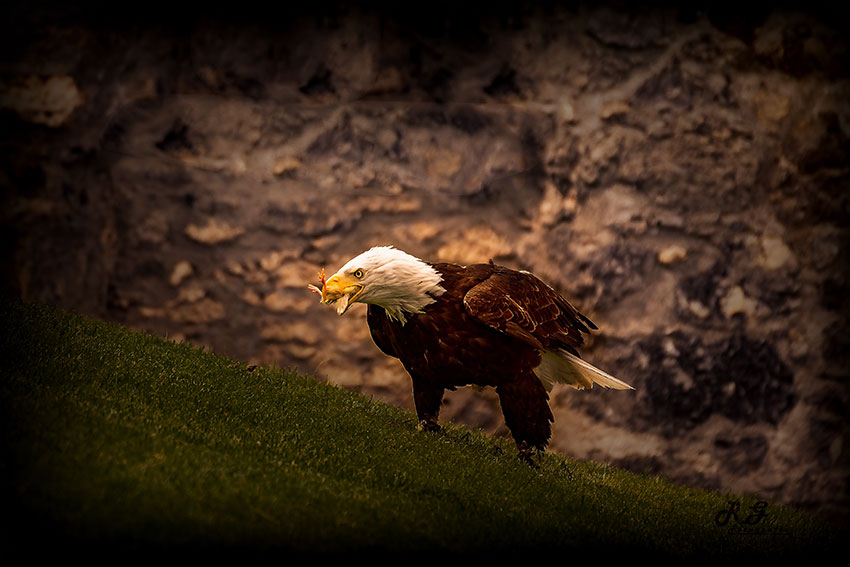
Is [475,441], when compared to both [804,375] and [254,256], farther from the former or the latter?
[804,375]

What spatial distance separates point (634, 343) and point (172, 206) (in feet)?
9.86

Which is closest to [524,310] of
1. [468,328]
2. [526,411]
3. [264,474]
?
[468,328]

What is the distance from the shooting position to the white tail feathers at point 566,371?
398 centimetres

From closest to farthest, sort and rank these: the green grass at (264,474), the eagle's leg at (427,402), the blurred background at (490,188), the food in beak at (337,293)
→ the green grass at (264,474)
the food in beak at (337,293)
the eagle's leg at (427,402)
the blurred background at (490,188)

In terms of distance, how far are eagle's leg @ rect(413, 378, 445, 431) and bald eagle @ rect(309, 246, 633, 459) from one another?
0.06 ft

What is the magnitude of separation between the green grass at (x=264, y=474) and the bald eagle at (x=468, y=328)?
29 centimetres

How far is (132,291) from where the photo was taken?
498 cm

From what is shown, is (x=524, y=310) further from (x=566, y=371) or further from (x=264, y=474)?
(x=264, y=474)

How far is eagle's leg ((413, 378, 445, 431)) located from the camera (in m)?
3.95

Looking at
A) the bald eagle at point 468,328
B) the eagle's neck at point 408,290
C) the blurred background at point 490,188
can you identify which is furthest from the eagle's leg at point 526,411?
the blurred background at point 490,188

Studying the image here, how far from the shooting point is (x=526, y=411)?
377cm

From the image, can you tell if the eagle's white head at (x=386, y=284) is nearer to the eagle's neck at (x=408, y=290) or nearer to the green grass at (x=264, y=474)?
the eagle's neck at (x=408, y=290)

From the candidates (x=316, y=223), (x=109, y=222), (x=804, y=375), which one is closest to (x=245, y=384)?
(x=316, y=223)

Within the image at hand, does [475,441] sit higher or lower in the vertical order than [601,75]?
lower
